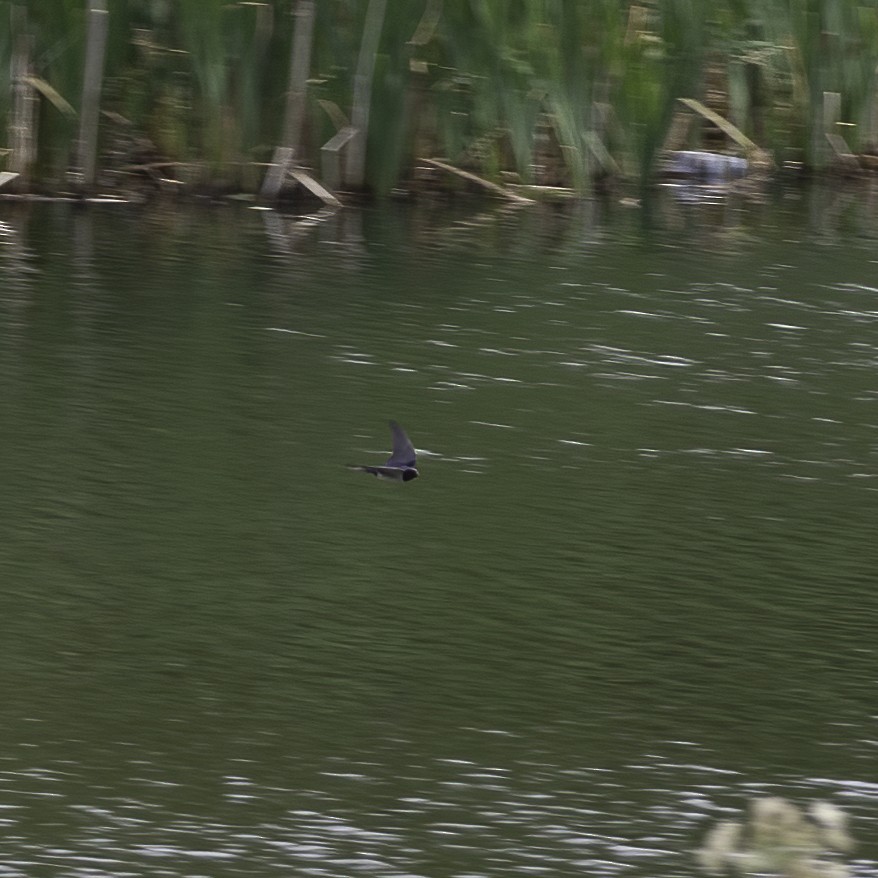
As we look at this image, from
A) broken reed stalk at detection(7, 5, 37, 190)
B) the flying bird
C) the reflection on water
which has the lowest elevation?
the reflection on water

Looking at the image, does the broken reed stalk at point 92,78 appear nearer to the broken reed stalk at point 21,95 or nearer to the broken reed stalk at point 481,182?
the broken reed stalk at point 21,95

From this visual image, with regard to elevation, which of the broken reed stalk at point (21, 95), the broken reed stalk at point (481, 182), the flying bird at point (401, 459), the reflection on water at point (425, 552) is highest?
the broken reed stalk at point (21, 95)

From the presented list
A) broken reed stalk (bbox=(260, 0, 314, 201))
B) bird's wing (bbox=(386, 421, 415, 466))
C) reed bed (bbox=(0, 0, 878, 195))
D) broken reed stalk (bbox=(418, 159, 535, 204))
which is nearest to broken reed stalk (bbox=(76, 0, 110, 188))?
reed bed (bbox=(0, 0, 878, 195))

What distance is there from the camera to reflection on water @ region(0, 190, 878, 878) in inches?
304

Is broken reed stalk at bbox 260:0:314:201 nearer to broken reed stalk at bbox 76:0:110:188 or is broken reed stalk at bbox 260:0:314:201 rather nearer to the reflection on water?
the reflection on water

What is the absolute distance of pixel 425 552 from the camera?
1073 cm

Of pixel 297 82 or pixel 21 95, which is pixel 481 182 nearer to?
pixel 297 82

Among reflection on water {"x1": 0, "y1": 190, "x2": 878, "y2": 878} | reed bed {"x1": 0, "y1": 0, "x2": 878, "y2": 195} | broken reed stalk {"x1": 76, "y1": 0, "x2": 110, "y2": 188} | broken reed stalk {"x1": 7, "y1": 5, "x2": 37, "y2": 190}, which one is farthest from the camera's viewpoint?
reed bed {"x1": 0, "y1": 0, "x2": 878, "y2": 195}

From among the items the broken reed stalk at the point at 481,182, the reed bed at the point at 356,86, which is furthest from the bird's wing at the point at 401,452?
the broken reed stalk at the point at 481,182

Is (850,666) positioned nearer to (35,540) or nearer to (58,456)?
(35,540)

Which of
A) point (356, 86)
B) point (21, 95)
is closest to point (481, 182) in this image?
point (356, 86)

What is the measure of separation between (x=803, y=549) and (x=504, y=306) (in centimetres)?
565

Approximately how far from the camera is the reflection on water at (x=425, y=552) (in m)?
7.73

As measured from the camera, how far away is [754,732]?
866 centimetres
